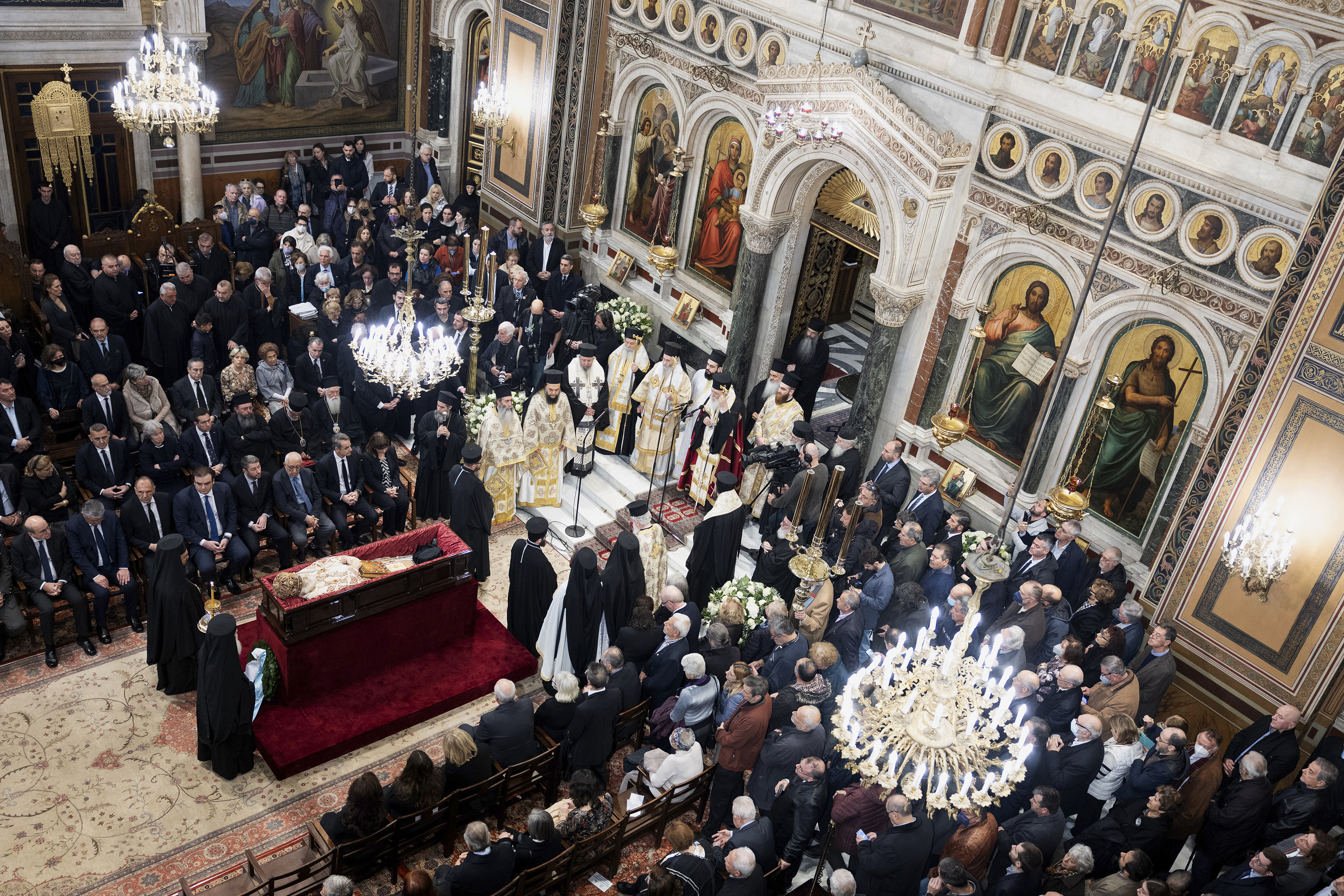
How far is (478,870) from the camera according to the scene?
753cm

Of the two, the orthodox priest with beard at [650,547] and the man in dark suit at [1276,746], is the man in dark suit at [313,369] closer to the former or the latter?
the orthodox priest with beard at [650,547]

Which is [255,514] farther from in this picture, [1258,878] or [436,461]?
[1258,878]

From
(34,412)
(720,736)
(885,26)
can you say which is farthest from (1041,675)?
(34,412)

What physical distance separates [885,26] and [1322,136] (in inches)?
195

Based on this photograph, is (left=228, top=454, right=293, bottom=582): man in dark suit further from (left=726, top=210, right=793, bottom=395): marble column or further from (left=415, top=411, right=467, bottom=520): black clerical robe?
(left=726, top=210, right=793, bottom=395): marble column

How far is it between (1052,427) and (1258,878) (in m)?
5.18

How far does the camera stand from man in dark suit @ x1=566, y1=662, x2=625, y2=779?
905cm

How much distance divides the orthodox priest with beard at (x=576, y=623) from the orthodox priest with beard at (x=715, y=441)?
3680 mm

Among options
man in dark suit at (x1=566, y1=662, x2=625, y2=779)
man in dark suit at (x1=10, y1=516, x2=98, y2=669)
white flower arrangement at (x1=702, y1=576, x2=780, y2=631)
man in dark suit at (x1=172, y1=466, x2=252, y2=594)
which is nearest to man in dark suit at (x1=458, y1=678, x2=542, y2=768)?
man in dark suit at (x1=566, y1=662, x2=625, y2=779)

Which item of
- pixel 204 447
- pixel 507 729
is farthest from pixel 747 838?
pixel 204 447

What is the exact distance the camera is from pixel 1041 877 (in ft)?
26.1

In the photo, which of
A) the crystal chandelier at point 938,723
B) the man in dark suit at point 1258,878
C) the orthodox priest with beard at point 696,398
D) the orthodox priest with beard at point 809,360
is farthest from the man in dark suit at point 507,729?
the orthodox priest with beard at point 809,360

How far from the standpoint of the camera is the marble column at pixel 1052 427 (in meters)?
11.7

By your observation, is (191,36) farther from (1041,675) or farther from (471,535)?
(1041,675)
